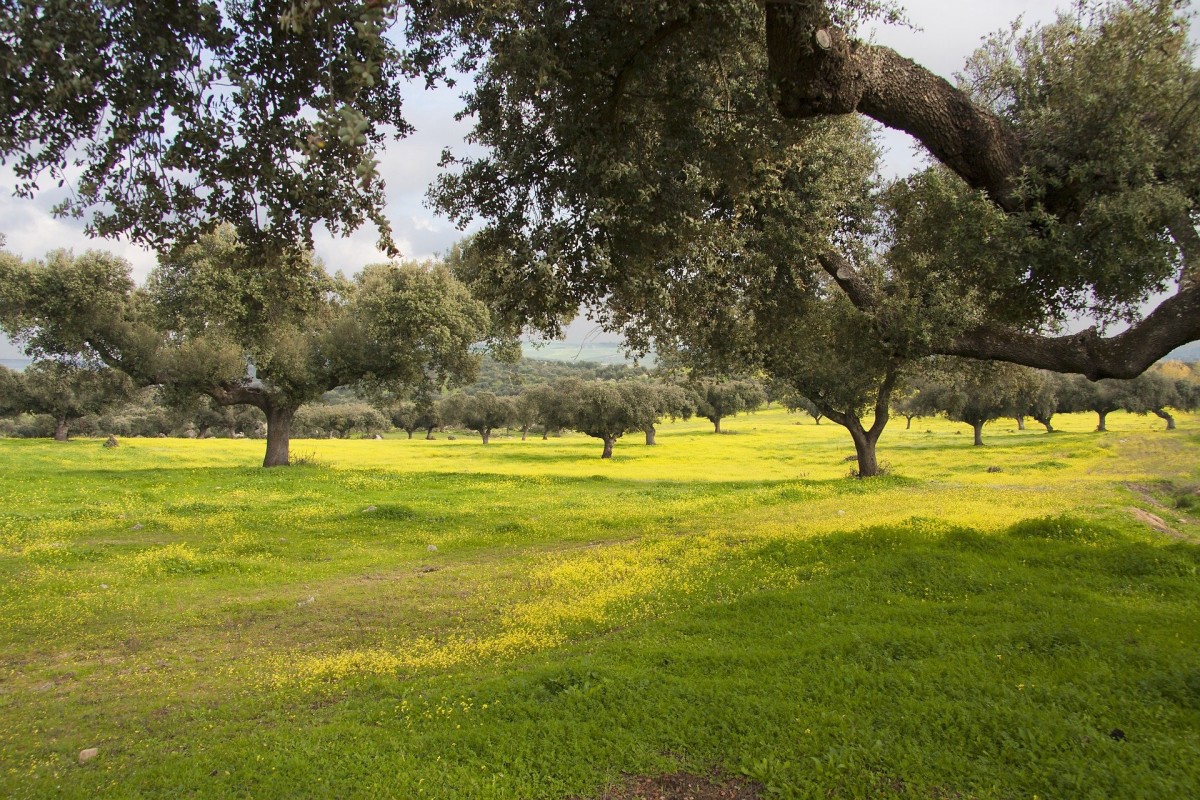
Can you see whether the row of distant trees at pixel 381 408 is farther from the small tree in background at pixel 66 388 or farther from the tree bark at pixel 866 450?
the tree bark at pixel 866 450

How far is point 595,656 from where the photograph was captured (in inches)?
277

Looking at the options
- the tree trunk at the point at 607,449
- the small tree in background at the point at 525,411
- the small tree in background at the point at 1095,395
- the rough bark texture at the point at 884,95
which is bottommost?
the tree trunk at the point at 607,449

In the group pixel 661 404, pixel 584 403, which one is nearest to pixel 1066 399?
pixel 661 404

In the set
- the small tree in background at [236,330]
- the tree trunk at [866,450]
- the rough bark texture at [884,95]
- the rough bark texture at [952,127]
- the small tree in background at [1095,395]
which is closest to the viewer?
the rough bark texture at [884,95]

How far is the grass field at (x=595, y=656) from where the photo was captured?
484cm

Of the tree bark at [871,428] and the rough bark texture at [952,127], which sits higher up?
the rough bark texture at [952,127]

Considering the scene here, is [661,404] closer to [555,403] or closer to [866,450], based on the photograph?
[555,403]

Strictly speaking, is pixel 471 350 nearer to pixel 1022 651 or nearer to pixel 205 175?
pixel 205 175

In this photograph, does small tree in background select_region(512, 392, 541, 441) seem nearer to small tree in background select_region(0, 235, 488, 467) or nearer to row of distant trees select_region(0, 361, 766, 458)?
row of distant trees select_region(0, 361, 766, 458)

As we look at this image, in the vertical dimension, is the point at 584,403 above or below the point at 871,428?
above

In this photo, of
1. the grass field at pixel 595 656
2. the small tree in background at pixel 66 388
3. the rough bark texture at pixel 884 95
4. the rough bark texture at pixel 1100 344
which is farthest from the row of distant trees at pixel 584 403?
the rough bark texture at pixel 884 95

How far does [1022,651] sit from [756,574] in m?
4.34

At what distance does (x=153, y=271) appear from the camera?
2766 centimetres

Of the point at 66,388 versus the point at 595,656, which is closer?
the point at 595,656
